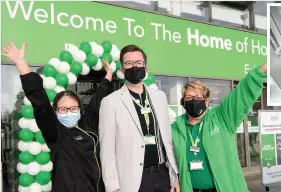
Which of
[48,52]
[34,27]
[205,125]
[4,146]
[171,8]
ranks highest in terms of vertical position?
[171,8]

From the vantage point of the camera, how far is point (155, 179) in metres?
2.56

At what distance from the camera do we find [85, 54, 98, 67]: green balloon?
4359mm

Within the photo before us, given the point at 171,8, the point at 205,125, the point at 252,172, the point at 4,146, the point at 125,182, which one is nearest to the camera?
the point at 125,182

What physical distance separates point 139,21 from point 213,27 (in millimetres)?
1981

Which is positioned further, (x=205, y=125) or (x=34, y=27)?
(x=34, y=27)

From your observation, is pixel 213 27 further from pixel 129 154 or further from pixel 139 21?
pixel 129 154

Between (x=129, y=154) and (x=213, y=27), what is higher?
(x=213, y=27)

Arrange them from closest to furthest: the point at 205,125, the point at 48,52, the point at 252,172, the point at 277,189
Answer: the point at 205,125
the point at 48,52
the point at 277,189
the point at 252,172

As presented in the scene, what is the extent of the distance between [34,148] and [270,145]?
4.34 metres

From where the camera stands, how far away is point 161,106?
9.04 ft

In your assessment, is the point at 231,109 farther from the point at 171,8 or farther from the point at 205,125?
the point at 171,8

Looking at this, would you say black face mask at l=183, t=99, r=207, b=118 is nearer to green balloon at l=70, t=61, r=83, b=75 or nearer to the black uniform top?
the black uniform top

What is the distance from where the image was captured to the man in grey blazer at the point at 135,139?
2.48 metres

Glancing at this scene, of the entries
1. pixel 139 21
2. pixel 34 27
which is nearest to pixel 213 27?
pixel 139 21
